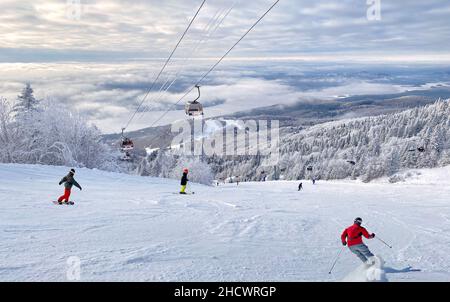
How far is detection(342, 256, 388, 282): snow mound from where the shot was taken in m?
8.22

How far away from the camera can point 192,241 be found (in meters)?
10.8

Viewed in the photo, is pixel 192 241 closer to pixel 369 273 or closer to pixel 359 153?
pixel 369 273

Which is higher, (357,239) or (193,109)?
(193,109)

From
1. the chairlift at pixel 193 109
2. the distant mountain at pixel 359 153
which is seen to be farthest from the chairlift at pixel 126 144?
the distant mountain at pixel 359 153

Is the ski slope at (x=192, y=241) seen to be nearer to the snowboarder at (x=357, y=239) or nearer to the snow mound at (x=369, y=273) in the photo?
the snow mound at (x=369, y=273)

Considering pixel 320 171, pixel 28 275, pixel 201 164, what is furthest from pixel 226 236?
pixel 320 171

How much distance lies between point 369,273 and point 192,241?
4.47 metres

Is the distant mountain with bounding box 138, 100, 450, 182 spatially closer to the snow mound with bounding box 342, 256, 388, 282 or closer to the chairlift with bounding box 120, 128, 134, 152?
the chairlift with bounding box 120, 128, 134, 152

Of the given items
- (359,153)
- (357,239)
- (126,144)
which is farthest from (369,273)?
(359,153)

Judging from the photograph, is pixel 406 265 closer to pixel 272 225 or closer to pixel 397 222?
pixel 272 225

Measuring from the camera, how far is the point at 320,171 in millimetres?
134625

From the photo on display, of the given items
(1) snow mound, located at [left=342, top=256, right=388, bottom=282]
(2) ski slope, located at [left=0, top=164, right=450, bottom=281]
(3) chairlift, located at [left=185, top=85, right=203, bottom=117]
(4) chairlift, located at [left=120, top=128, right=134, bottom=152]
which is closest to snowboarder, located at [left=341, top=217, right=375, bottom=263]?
(1) snow mound, located at [left=342, top=256, right=388, bottom=282]

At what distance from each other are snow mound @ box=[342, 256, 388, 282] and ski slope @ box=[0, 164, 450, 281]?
94 millimetres
